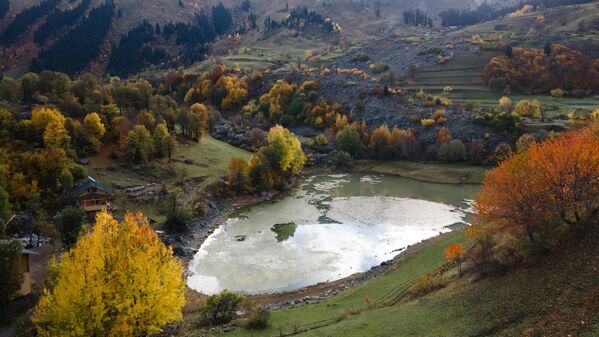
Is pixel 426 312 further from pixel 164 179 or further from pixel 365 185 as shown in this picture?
pixel 365 185

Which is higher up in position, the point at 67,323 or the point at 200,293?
the point at 67,323

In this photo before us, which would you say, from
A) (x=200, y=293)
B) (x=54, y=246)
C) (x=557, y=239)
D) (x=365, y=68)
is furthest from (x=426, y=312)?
(x=365, y=68)

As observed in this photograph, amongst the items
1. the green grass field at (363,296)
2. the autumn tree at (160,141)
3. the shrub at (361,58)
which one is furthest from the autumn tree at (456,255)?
the shrub at (361,58)

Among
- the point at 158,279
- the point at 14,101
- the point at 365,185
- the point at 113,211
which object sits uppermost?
the point at 14,101

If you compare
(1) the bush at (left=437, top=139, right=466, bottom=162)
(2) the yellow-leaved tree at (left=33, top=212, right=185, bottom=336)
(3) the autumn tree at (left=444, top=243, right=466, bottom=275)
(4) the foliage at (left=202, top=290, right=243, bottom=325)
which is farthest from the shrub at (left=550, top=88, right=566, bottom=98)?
(2) the yellow-leaved tree at (left=33, top=212, right=185, bottom=336)

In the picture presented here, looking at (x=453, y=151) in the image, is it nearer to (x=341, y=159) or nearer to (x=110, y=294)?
(x=341, y=159)

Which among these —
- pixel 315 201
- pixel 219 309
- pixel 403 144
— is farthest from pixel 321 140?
pixel 219 309

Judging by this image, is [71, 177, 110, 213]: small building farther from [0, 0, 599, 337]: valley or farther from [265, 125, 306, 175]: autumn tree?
[265, 125, 306, 175]: autumn tree
